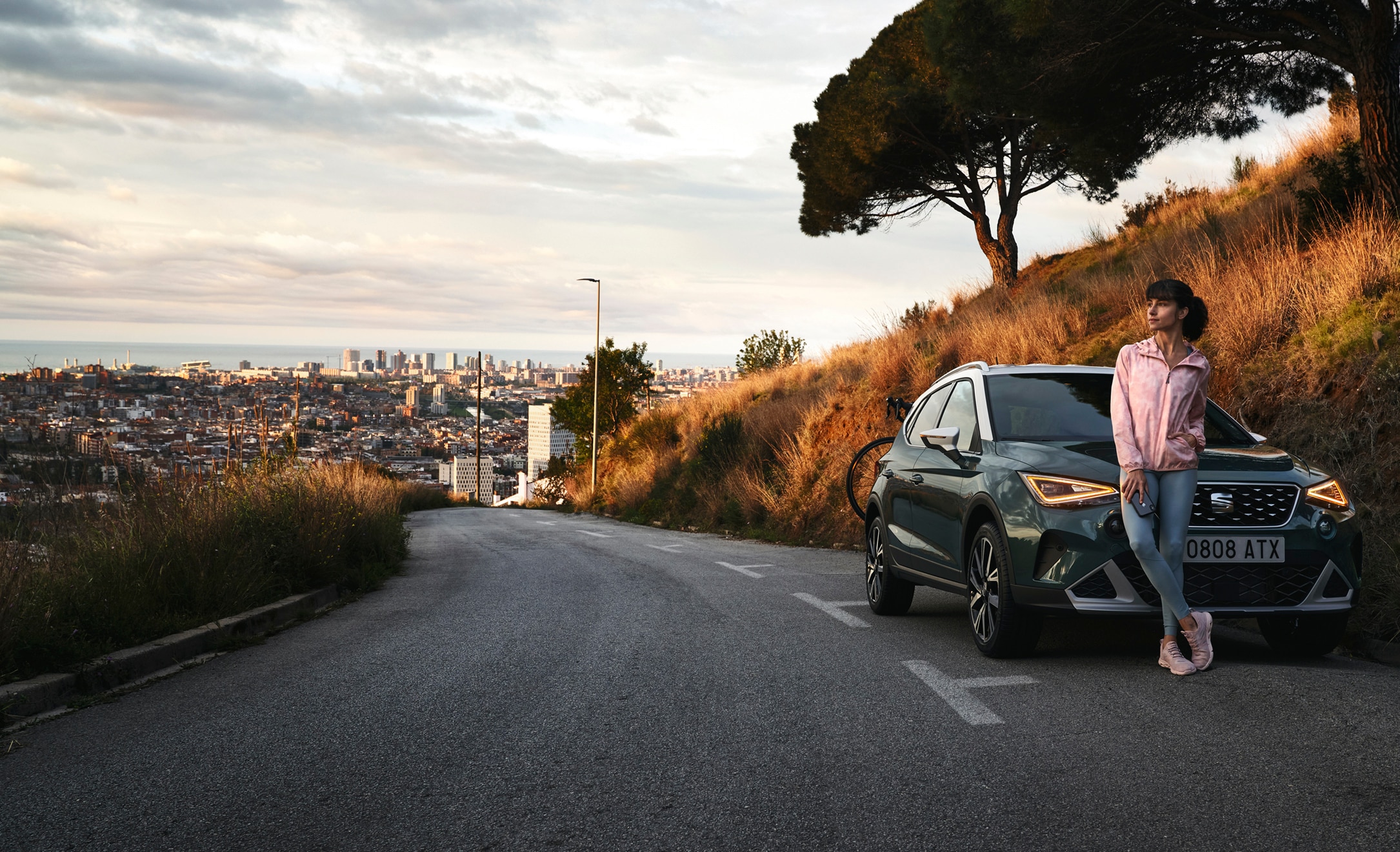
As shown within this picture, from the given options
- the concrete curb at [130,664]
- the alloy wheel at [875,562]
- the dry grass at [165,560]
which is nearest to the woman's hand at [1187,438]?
the alloy wheel at [875,562]

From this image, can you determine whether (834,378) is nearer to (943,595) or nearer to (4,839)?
(943,595)

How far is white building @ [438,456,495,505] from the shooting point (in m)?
72.2

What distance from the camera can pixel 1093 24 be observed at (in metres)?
13.8

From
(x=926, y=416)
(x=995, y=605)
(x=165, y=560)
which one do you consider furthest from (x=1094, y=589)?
(x=165, y=560)

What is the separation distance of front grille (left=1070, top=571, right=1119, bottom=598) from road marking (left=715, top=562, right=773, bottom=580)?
5599mm

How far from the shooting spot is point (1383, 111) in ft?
39.7

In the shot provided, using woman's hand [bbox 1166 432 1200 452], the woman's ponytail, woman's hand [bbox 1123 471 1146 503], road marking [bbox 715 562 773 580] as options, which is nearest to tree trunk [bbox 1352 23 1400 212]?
road marking [bbox 715 562 773 580]

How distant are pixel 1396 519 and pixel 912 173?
19.6 metres

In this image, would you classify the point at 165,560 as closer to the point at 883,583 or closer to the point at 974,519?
the point at 883,583

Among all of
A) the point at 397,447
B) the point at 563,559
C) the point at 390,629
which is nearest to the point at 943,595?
the point at 390,629

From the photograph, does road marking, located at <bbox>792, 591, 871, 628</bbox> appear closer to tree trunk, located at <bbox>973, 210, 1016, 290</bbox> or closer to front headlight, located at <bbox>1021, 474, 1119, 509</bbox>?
front headlight, located at <bbox>1021, 474, 1119, 509</bbox>

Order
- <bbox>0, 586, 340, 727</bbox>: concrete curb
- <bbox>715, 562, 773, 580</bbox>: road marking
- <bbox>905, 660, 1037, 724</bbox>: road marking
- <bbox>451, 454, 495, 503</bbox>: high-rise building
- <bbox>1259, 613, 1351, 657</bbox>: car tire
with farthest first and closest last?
<bbox>451, 454, 495, 503</bbox>: high-rise building
<bbox>715, 562, 773, 580</bbox>: road marking
<bbox>1259, 613, 1351, 657</bbox>: car tire
<bbox>0, 586, 340, 727</bbox>: concrete curb
<bbox>905, 660, 1037, 724</bbox>: road marking

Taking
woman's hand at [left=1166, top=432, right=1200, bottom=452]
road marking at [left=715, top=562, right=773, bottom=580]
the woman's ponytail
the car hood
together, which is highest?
the woman's ponytail

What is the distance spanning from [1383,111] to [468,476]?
7329 cm
